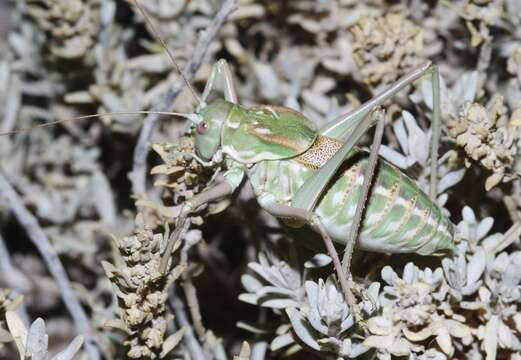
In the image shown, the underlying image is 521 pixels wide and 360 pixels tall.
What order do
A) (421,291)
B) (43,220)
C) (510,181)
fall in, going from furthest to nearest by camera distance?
(43,220)
(510,181)
(421,291)

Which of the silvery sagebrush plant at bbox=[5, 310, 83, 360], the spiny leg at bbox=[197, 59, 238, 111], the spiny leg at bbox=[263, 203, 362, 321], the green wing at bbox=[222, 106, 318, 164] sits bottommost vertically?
the silvery sagebrush plant at bbox=[5, 310, 83, 360]

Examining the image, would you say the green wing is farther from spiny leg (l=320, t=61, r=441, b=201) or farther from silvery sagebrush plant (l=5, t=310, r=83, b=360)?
silvery sagebrush plant (l=5, t=310, r=83, b=360)

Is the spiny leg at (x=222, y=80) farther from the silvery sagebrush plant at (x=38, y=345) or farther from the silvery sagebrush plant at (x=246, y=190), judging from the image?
the silvery sagebrush plant at (x=38, y=345)

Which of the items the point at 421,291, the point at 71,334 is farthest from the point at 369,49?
the point at 71,334

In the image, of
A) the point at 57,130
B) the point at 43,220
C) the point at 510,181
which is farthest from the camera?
the point at 57,130

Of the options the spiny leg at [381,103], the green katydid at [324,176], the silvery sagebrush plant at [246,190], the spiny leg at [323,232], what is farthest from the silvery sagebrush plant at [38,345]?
the spiny leg at [381,103]

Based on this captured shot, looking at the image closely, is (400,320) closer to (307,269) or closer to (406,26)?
(307,269)

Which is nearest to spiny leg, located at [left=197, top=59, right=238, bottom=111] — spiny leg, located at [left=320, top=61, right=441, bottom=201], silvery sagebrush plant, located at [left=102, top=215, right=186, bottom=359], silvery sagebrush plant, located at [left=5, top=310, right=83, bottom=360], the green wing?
the green wing
